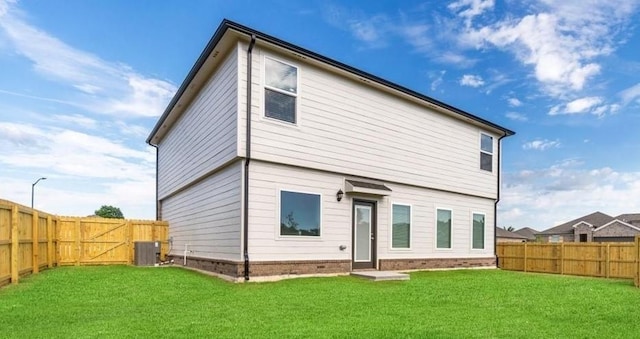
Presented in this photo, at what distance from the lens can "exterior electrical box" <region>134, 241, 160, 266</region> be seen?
45.6 feet

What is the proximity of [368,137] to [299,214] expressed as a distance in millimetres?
3416

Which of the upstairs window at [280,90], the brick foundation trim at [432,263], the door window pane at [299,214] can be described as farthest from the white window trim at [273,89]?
the brick foundation trim at [432,263]

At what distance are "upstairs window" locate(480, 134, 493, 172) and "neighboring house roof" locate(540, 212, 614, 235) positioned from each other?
35.6 metres

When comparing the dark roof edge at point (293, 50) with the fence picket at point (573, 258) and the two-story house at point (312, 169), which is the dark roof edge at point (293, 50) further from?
the fence picket at point (573, 258)

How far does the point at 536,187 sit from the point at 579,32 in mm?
7520

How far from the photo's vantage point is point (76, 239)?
13977 mm

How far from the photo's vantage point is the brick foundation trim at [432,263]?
471 inches

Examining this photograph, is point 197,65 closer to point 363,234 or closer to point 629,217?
point 363,234

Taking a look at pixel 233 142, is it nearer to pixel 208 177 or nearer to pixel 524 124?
pixel 208 177

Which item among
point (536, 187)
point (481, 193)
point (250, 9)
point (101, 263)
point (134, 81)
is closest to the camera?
point (250, 9)

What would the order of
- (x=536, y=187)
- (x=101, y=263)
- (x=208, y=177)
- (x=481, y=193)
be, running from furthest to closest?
(x=536, y=187)
(x=481, y=193)
(x=101, y=263)
(x=208, y=177)

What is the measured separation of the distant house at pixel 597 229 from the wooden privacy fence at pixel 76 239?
3969 cm

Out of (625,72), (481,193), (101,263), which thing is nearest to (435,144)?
(481,193)

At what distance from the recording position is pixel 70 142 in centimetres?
1487
